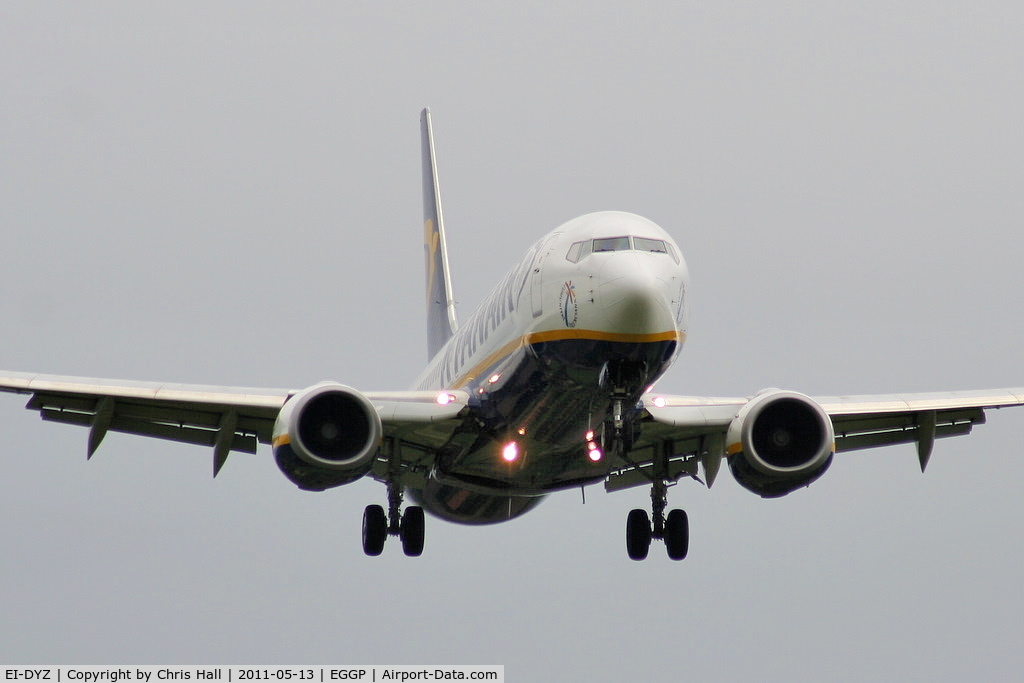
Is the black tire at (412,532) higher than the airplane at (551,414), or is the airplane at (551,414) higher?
the airplane at (551,414)

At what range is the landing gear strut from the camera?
27.5 m

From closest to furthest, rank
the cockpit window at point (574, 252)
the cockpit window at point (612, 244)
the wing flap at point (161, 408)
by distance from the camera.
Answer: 1. the cockpit window at point (612, 244)
2. the cockpit window at point (574, 252)
3. the wing flap at point (161, 408)

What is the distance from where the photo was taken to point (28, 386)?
918 inches

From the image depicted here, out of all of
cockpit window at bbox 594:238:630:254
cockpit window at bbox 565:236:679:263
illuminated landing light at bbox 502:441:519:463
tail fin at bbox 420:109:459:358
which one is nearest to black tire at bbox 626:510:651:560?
illuminated landing light at bbox 502:441:519:463

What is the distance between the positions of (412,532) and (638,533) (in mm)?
4263

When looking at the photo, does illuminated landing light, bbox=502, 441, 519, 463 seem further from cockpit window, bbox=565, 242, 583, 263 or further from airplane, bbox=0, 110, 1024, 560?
cockpit window, bbox=565, 242, 583, 263

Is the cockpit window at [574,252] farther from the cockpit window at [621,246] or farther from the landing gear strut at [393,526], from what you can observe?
the landing gear strut at [393,526]

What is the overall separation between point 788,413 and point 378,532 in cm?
865

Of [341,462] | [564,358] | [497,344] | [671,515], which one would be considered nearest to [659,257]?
[564,358]

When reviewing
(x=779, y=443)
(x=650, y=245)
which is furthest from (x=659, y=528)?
(x=650, y=245)

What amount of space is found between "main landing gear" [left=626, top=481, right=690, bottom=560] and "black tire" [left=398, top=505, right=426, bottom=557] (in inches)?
154

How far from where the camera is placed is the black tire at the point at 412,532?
1088 inches

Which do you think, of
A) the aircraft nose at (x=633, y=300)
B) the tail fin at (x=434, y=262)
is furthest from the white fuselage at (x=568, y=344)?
the tail fin at (x=434, y=262)

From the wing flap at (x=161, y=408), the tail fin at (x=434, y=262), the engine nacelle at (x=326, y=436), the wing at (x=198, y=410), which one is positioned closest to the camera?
the engine nacelle at (x=326, y=436)
